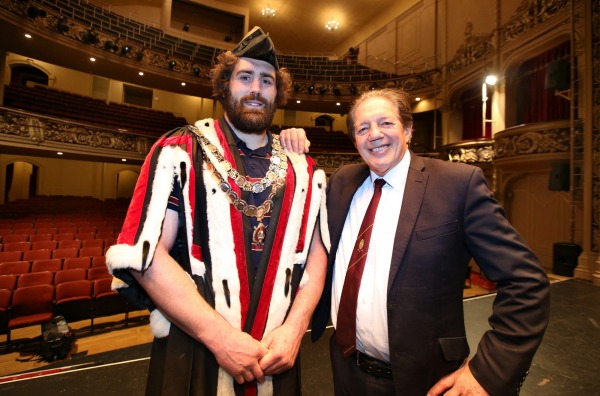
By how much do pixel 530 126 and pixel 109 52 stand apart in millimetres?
12324

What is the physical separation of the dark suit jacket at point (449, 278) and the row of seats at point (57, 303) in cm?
475

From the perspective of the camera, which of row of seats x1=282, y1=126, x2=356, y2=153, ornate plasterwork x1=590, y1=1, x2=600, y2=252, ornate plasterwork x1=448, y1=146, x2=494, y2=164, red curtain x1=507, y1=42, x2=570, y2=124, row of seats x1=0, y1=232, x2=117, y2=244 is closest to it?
ornate plasterwork x1=590, y1=1, x2=600, y2=252

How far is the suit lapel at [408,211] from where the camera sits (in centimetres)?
118

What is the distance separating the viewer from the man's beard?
1187 mm

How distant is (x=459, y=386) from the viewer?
105cm

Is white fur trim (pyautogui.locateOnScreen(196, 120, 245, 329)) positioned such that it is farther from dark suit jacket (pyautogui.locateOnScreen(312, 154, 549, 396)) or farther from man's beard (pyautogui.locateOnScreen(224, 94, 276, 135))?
dark suit jacket (pyautogui.locateOnScreen(312, 154, 549, 396))

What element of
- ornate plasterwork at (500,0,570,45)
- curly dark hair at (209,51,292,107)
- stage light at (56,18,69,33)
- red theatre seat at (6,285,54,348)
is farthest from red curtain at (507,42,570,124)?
stage light at (56,18,69,33)

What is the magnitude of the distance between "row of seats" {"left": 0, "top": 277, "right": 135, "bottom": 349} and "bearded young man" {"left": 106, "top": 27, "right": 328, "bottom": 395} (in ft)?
13.8

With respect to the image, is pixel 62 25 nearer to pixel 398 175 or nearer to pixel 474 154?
pixel 398 175

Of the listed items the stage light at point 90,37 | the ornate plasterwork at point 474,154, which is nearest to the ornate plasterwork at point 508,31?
the ornate plasterwork at point 474,154

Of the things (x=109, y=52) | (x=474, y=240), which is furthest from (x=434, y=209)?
(x=109, y=52)

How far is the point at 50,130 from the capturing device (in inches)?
325

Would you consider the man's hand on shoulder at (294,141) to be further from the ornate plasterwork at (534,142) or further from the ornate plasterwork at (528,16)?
the ornate plasterwork at (528,16)

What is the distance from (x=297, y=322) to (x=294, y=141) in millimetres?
755
